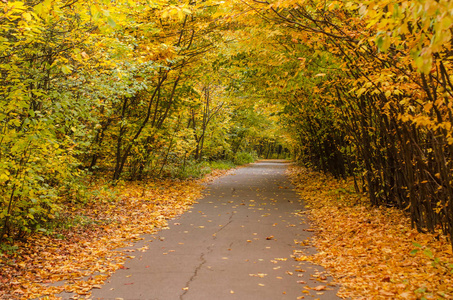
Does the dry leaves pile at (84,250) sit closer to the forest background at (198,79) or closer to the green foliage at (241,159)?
the forest background at (198,79)

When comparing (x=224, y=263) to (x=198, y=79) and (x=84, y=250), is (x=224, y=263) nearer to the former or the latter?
(x=84, y=250)

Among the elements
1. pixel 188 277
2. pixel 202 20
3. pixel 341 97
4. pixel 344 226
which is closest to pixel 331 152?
pixel 341 97

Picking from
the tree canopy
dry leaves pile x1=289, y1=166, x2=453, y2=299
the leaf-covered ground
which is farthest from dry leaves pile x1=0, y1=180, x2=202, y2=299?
dry leaves pile x1=289, y1=166, x2=453, y2=299

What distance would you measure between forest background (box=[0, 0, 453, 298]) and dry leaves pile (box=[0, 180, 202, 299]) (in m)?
0.37

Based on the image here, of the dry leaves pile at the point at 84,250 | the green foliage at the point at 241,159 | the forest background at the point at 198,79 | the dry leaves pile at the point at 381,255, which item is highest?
the forest background at the point at 198,79

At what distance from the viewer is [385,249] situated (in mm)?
5984

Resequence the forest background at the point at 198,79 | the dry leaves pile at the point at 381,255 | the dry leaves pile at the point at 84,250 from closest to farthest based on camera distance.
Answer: the dry leaves pile at the point at 381,255
the forest background at the point at 198,79
the dry leaves pile at the point at 84,250

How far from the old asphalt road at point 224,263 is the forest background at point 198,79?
2.02 metres

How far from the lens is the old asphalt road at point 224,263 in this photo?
4652 mm

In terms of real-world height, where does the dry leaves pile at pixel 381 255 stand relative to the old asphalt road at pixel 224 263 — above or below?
above

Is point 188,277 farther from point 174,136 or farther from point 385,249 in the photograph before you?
point 174,136

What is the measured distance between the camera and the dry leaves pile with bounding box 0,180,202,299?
4883 mm

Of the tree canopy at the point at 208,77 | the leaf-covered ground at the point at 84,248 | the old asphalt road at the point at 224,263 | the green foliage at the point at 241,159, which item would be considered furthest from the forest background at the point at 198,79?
the green foliage at the point at 241,159

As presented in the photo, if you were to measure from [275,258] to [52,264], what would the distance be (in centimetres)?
355
